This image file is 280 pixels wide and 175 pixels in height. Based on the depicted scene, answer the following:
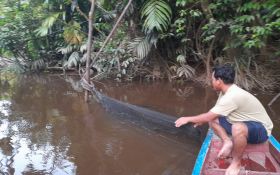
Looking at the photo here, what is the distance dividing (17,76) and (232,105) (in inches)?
398

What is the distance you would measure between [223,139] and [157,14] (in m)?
4.69

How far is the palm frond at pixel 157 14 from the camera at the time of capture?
7.58 metres

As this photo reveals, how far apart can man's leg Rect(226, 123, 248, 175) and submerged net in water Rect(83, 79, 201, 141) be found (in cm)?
112

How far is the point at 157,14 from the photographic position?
25.0ft

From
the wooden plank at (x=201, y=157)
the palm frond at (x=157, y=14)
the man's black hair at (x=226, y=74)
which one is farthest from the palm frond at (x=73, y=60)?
the man's black hair at (x=226, y=74)

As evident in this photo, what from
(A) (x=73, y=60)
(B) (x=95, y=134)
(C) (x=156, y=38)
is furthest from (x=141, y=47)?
(B) (x=95, y=134)

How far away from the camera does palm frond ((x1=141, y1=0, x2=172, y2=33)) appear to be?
7.58 metres

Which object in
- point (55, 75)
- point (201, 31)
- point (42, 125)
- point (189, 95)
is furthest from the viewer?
point (55, 75)

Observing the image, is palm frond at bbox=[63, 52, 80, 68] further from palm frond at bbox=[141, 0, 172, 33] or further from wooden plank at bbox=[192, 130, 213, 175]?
wooden plank at bbox=[192, 130, 213, 175]

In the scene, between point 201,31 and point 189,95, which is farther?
point 201,31

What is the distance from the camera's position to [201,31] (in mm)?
8141

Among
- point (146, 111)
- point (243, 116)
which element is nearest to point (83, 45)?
point (146, 111)

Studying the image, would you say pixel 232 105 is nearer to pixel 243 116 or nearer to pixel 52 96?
pixel 243 116

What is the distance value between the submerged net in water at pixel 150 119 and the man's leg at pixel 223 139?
82cm
